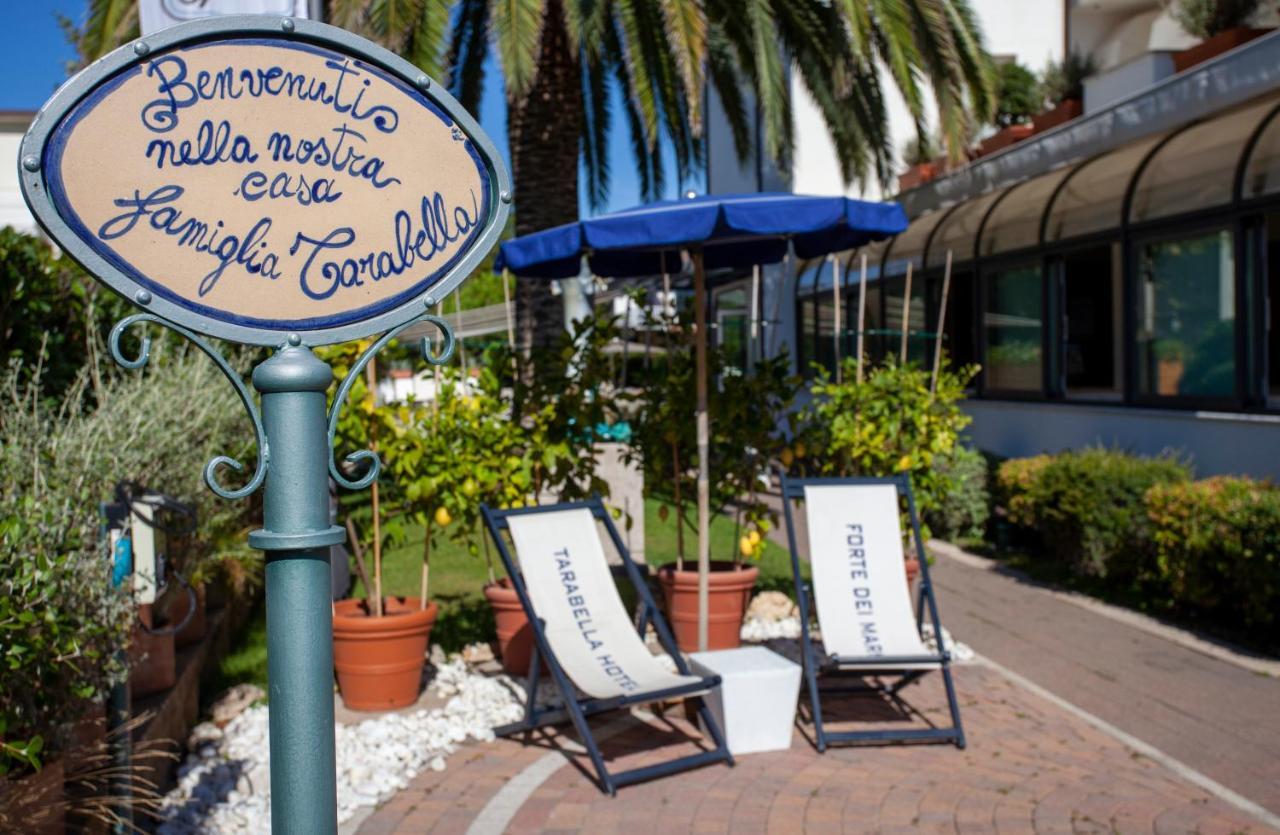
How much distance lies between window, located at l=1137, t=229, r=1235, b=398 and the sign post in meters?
9.31

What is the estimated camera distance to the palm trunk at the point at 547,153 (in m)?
9.41

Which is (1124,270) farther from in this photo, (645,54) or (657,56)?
(645,54)

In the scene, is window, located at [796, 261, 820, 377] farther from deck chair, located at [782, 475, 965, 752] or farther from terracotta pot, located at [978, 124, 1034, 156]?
deck chair, located at [782, 475, 965, 752]

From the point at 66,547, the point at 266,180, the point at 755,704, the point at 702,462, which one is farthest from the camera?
the point at 702,462

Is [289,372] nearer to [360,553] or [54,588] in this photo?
[54,588]

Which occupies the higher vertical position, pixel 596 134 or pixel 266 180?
pixel 596 134

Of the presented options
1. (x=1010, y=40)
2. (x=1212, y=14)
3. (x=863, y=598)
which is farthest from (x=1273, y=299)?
(x=1010, y=40)

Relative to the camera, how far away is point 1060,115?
14719 mm

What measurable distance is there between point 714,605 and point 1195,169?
20.9 ft

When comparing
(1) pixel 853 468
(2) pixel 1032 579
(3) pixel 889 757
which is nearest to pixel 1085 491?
(2) pixel 1032 579

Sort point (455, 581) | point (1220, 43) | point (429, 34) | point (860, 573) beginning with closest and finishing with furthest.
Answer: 1. point (860, 573)
2. point (429, 34)
3. point (455, 581)
4. point (1220, 43)

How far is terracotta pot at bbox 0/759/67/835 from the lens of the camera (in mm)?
2896

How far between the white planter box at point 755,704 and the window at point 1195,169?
6.55 metres

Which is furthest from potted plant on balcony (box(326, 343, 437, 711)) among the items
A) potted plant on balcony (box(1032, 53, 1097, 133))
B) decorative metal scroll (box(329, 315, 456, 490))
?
potted plant on balcony (box(1032, 53, 1097, 133))
